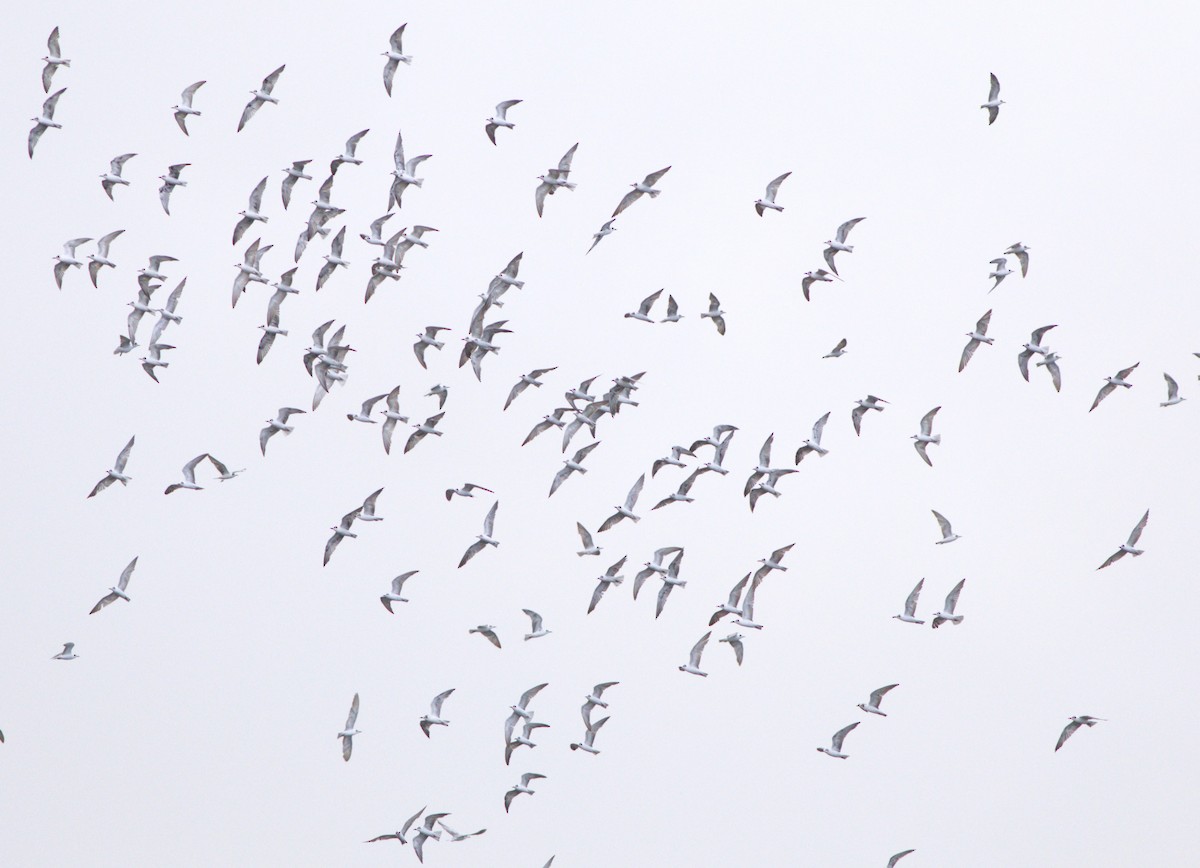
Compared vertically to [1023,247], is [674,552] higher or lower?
lower

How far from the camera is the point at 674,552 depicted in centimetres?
6956

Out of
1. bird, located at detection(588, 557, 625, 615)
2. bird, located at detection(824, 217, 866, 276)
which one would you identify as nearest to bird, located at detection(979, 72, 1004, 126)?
bird, located at detection(824, 217, 866, 276)

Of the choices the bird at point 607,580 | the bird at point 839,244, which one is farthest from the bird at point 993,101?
the bird at point 607,580

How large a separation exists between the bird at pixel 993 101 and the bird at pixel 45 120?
24.3 metres

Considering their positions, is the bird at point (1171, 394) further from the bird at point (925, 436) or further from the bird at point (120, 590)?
the bird at point (120, 590)

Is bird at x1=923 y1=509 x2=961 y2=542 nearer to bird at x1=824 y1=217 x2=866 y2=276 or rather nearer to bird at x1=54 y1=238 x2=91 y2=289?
bird at x1=824 y1=217 x2=866 y2=276

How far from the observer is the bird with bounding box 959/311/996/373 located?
68812mm

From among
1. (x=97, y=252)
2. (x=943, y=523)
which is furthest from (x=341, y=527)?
(x=943, y=523)

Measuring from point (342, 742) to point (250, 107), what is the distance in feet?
57.6

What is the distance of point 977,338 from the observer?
6894 cm

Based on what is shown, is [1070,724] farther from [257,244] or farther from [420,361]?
[257,244]

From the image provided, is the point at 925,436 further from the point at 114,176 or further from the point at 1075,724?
the point at 114,176

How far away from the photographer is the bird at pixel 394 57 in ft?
218

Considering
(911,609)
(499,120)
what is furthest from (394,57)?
(911,609)
